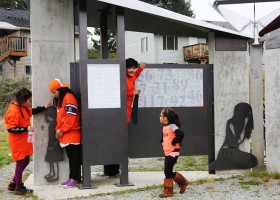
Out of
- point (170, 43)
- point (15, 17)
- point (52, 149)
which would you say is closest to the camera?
point (52, 149)

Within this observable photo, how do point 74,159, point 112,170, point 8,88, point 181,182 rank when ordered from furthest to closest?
point 8,88
point 112,170
point 74,159
point 181,182

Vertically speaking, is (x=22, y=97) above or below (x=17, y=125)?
above

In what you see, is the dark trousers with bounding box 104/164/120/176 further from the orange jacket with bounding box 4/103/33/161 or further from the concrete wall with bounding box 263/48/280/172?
the concrete wall with bounding box 263/48/280/172

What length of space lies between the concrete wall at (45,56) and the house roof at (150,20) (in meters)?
0.61

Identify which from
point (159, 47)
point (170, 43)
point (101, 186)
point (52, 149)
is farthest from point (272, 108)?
point (170, 43)

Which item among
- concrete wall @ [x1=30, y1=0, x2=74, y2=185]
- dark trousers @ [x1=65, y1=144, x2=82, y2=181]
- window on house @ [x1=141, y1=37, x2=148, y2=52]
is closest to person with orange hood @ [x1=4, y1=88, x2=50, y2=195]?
concrete wall @ [x1=30, y1=0, x2=74, y2=185]

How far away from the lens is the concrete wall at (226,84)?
8.34 meters

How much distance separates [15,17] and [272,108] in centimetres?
3383

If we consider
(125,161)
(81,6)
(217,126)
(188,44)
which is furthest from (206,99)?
A: (188,44)

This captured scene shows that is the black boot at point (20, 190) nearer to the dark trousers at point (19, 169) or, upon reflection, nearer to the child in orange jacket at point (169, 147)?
the dark trousers at point (19, 169)

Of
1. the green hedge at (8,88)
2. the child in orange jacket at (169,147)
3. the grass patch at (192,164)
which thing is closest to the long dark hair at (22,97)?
the child in orange jacket at (169,147)

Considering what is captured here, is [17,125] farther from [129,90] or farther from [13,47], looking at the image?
[13,47]

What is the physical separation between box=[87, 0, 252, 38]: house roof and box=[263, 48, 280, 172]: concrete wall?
642 mm

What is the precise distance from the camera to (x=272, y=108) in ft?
27.1
